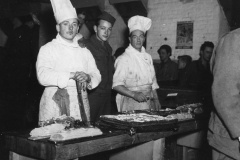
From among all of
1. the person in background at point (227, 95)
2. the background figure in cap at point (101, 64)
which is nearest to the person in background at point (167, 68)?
the background figure in cap at point (101, 64)

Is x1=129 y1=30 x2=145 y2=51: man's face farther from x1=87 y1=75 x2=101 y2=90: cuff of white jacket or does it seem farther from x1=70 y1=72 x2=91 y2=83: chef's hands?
x1=70 y1=72 x2=91 y2=83: chef's hands

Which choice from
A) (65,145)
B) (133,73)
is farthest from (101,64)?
(65,145)

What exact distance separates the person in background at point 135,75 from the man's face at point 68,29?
0.95m

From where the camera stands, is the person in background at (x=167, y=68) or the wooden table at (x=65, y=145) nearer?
the wooden table at (x=65, y=145)

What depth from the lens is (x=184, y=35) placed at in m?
7.10

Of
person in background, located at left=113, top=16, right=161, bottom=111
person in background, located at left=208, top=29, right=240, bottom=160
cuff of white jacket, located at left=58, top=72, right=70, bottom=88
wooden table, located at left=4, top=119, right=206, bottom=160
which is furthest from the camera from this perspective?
person in background, located at left=113, top=16, right=161, bottom=111

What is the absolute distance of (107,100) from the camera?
4008 mm

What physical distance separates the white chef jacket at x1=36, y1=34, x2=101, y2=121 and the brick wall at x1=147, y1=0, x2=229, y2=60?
4332 millimetres

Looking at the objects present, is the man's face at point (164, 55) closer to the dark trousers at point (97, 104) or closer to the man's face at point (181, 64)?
the man's face at point (181, 64)

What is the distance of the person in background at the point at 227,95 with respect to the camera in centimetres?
177

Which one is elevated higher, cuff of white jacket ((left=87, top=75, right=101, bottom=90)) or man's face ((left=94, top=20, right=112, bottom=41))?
man's face ((left=94, top=20, right=112, bottom=41))

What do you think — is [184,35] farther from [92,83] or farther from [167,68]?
[92,83]

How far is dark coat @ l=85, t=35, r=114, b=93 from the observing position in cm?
389

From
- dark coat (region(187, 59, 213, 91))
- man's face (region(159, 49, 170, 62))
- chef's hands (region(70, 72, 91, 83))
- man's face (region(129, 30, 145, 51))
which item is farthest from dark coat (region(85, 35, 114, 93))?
man's face (region(159, 49, 170, 62))
